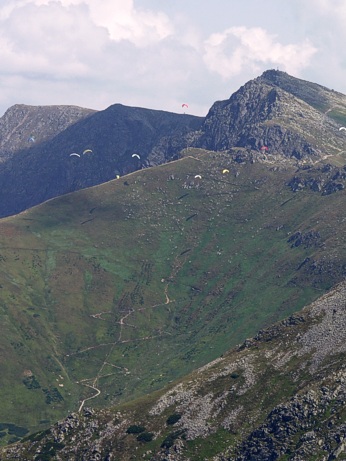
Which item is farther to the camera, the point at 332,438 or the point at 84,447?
the point at 84,447

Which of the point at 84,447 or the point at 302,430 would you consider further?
the point at 84,447

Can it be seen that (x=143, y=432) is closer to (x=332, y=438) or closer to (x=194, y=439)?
(x=194, y=439)

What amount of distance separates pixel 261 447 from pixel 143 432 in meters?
31.6

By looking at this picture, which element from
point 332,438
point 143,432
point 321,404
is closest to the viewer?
point 332,438

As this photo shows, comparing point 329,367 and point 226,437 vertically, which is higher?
point 329,367

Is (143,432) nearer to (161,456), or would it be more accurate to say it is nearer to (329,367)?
(161,456)

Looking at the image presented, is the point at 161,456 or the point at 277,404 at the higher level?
the point at 277,404

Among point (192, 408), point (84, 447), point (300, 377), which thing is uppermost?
point (300, 377)

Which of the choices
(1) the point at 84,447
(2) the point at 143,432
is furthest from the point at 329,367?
(1) the point at 84,447

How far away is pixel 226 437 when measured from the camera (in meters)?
183

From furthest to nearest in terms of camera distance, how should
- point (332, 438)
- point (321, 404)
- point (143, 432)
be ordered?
point (143, 432)
point (321, 404)
point (332, 438)

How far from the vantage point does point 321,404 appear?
180750 mm

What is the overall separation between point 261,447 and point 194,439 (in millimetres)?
17299

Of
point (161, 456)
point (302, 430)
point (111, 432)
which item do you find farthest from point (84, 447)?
point (302, 430)
